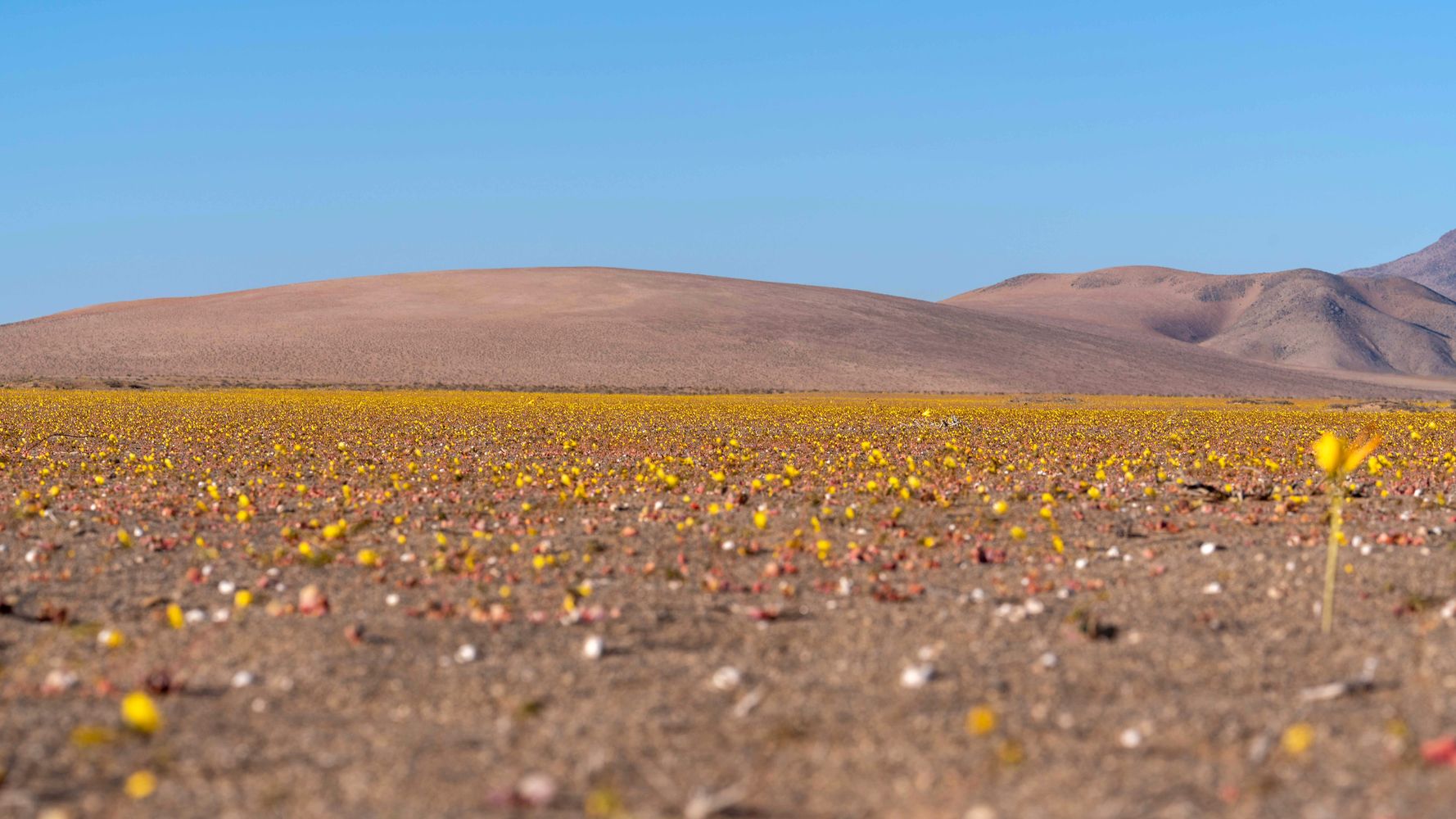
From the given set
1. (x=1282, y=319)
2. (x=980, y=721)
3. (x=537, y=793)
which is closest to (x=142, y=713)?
(x=537, y=793)

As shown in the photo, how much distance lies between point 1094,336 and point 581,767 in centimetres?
12713

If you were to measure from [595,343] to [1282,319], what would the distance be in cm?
12135

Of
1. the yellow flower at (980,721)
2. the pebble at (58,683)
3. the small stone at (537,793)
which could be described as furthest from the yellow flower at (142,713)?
the yellow flower at (980,721)

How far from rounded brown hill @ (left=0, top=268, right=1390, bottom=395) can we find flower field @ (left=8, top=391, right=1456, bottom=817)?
64.3 metres

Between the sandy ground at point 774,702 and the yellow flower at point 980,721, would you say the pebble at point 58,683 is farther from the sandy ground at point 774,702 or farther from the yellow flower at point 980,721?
the yellow flower at point 980,721

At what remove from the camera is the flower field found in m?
4.45

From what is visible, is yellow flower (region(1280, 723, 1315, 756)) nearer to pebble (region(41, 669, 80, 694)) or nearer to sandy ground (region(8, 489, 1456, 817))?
sandy ground (region(8, 489, 1456, 817))

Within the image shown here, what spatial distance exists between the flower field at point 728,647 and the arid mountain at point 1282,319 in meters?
141

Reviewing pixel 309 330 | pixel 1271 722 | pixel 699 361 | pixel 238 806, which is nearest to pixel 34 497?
pixel 238 806

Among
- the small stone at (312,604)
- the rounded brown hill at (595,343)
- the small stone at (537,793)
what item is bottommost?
the small stone at (537,793)

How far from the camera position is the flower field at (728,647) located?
4.45 meters

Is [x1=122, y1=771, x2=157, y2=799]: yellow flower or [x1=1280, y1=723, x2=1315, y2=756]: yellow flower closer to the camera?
[x1=122, y1=771, x2=157, y2=799]: yellow flower

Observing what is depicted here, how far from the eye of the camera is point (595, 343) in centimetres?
9600

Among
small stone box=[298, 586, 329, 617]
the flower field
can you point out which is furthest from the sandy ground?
small stone box=[298, 586, 329, 617]
